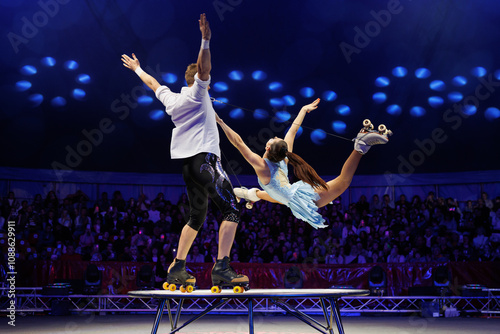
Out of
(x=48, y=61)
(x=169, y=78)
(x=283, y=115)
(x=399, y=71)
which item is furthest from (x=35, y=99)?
(x=399, y=71)

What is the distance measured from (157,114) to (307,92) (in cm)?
325

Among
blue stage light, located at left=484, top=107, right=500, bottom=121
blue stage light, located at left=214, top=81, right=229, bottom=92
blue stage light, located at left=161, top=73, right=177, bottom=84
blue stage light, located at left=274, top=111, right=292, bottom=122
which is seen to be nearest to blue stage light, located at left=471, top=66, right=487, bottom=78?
blue stage light, located at left=484, top=107, right=500, bottom=121

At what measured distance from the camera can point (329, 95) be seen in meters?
10.7

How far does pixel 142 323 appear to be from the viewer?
7.69 meters

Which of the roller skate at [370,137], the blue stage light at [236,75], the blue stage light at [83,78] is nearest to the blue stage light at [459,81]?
the blue stage light at [236,75]

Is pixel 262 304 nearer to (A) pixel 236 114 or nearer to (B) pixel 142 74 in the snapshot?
(A) pixel 236 114

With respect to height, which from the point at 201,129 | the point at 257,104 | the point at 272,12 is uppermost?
the point at 272,12

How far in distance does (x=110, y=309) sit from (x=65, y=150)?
4.49m

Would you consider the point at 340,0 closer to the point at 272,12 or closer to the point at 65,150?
the point at 272,12

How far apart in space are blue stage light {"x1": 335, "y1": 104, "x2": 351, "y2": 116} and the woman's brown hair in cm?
661

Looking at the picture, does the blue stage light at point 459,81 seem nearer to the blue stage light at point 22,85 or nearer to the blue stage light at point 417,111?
the blue stage light at point 417,111

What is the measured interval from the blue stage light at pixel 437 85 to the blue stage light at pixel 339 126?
1952mm

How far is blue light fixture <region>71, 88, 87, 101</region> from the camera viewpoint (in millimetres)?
10461

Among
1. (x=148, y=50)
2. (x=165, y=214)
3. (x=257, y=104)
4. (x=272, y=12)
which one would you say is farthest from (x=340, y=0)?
(x=165, y=214)
